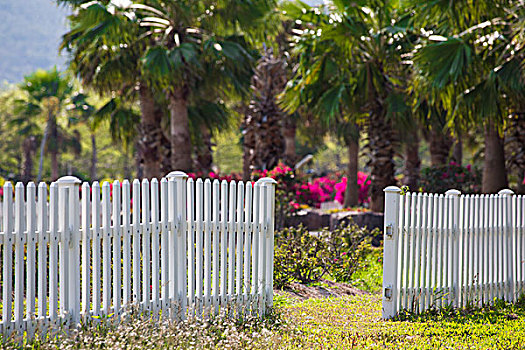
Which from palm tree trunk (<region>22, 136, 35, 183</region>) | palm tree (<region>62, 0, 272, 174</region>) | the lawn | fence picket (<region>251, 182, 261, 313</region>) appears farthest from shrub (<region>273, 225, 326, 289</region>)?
palm tree trunk (<region>22, 136, 35, 183</region>)

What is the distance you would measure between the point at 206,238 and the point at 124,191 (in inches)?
36.0

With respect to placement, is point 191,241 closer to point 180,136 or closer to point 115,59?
point 180,136

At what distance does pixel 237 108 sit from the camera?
26094 mm

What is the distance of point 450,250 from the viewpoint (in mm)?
6582

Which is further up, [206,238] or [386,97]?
[386,97]

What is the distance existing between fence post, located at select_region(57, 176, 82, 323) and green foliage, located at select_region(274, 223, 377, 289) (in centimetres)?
314

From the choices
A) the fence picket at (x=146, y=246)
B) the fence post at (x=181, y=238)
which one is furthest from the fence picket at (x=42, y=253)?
the fence post at (x=181, y=238)

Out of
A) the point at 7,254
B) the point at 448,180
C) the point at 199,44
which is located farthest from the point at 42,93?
the point at 7,254

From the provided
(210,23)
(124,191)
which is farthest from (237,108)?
(124,191)

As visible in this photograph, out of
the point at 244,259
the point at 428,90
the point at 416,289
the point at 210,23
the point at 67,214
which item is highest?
the point at 210,23

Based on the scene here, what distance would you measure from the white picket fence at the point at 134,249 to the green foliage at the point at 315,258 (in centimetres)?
151

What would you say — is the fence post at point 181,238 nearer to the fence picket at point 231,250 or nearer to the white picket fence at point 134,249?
the white picket fence at point 134,249

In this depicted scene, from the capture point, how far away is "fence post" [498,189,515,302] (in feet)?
23.3

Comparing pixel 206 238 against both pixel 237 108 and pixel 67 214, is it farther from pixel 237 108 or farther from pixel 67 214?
pixel 237 108
